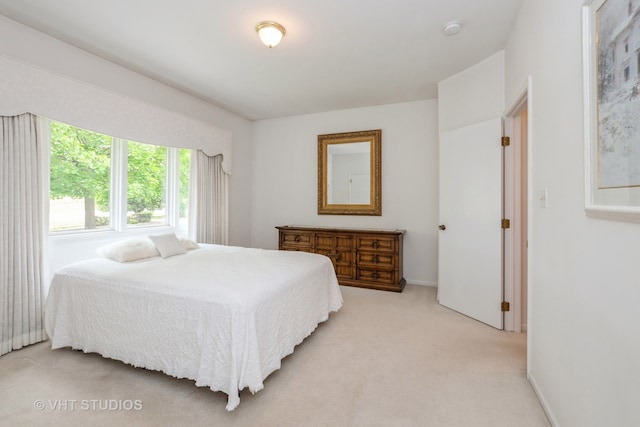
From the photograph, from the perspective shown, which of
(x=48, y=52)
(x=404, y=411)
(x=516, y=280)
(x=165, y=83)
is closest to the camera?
(x=404, y=411)

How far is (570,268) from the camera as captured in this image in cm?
144

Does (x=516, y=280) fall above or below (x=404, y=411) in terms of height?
above

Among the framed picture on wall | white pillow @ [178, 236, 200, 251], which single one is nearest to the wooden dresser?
white pillow @ [178, 236, 200, 251]

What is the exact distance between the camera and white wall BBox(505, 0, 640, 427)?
1023mm

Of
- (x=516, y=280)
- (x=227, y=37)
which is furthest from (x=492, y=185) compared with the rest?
(x=227, y=37)

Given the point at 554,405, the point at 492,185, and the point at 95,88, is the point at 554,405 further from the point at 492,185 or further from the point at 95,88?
the point at 95,88

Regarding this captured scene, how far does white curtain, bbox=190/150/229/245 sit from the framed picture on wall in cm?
402

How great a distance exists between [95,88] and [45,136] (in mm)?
633

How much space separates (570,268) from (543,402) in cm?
90

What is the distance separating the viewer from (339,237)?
13.7 feet

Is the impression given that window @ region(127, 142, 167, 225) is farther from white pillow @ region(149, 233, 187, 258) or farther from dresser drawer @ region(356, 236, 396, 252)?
dresser drawer @ region(356, 236, 396, 252)

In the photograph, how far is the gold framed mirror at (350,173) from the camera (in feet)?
14.4

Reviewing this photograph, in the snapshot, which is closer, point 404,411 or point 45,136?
point 404,411

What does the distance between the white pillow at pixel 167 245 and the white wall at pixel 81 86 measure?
677mm
